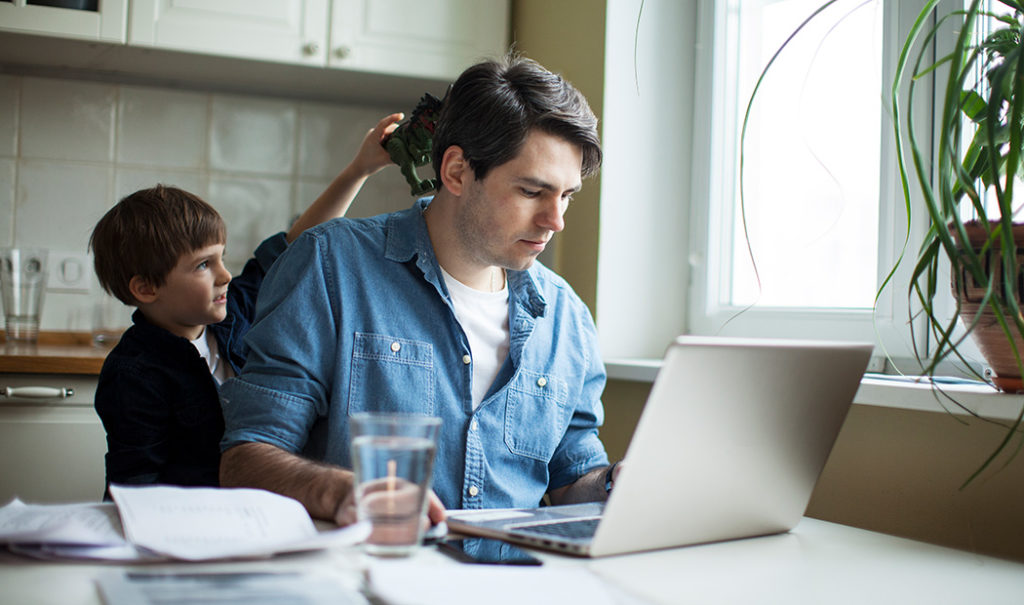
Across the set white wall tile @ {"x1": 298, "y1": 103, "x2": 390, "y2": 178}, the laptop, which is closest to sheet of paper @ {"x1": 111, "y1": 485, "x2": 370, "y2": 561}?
the laptop

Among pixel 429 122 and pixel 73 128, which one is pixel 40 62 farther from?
pixel 429 122

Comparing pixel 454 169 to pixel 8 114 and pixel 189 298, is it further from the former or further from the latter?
pixel 8 114

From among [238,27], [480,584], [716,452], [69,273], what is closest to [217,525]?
[480,584]

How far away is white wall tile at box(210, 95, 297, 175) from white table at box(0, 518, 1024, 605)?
6.45 feet

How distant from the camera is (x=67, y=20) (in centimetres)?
208

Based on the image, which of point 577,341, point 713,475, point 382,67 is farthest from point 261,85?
point 713,475

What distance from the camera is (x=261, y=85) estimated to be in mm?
2555

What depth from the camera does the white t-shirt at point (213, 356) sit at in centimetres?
167

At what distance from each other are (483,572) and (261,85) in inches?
81.8

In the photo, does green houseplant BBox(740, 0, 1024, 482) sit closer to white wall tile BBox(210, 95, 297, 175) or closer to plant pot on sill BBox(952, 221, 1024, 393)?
plant pot on sill BBox(952, 221, 1024, 393)

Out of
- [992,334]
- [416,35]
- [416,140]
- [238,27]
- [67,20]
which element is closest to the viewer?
[992,334]

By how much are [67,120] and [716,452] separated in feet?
7.16

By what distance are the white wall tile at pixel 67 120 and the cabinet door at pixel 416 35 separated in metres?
0.68

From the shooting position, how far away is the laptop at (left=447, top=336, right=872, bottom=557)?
771 mm
